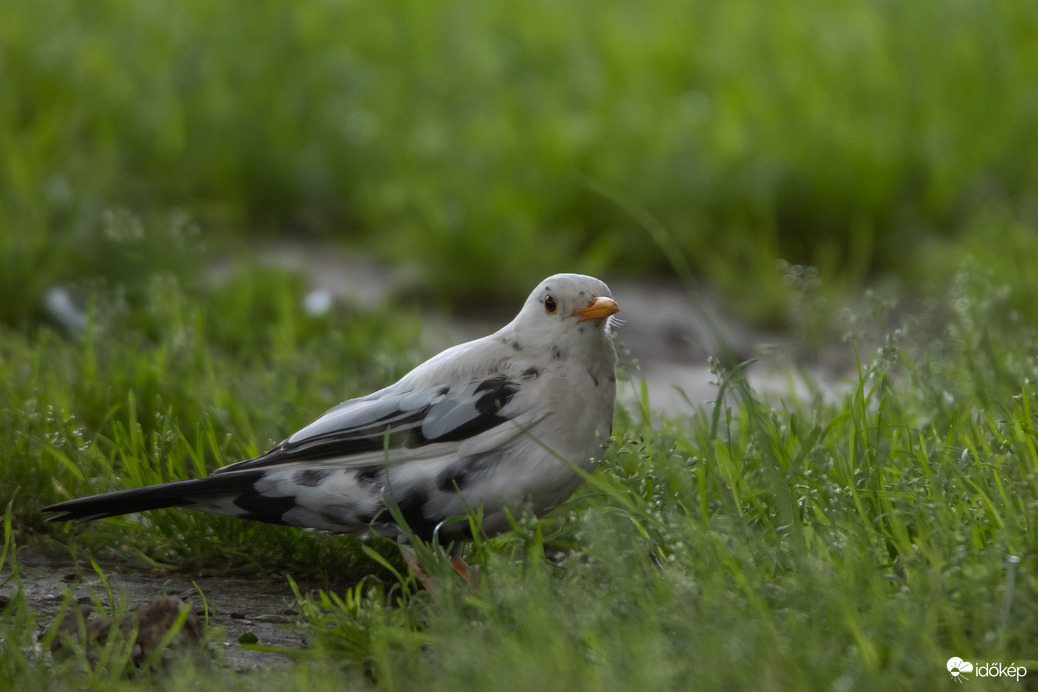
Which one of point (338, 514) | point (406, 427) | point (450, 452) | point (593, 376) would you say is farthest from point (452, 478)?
point (593, 376)

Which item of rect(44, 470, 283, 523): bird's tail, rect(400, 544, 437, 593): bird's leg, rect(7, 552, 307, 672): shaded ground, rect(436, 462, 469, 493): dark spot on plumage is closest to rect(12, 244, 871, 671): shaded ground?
rect(7, 552, 307, 672): shaded ground

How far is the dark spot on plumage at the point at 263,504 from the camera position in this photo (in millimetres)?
2758

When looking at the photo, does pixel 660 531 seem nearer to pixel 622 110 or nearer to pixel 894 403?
pixel 894 403

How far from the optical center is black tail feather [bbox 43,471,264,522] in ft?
8.91

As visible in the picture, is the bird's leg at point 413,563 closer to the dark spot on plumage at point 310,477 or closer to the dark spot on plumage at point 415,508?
the dark spot on plumage at point 415,508

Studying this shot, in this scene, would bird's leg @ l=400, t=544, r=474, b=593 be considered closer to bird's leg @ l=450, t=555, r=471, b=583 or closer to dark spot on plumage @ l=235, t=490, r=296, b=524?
bird's leg @ l=450, t=555, r=471, b=583

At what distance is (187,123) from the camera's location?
21.9 feet

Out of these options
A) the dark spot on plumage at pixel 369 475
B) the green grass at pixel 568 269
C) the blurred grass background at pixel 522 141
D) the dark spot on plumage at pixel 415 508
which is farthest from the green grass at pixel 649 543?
the blurred grass background at pixel 522 141

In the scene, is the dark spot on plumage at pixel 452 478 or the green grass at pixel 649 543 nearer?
the green grass at pixel 649 543

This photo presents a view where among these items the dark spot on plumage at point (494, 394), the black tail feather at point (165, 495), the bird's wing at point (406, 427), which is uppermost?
the dark spot on plumage at point (494, 394)

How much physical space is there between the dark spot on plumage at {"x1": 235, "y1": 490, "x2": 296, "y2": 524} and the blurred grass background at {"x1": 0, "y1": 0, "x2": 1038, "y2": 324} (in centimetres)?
270

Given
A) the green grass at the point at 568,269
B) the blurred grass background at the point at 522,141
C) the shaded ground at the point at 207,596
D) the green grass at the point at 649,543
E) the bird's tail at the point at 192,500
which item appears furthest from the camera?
the blurred grass background at the point at 522,141

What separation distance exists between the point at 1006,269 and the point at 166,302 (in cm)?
351

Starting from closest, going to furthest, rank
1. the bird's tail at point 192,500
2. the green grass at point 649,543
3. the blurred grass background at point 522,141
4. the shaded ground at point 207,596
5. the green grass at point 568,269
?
the green grass at point 649,543 < the green grass at point 568,269 < the shaded ground at point 207,596 < the bird's tail at point 192,500 < the blurred grass background at point 522,141
